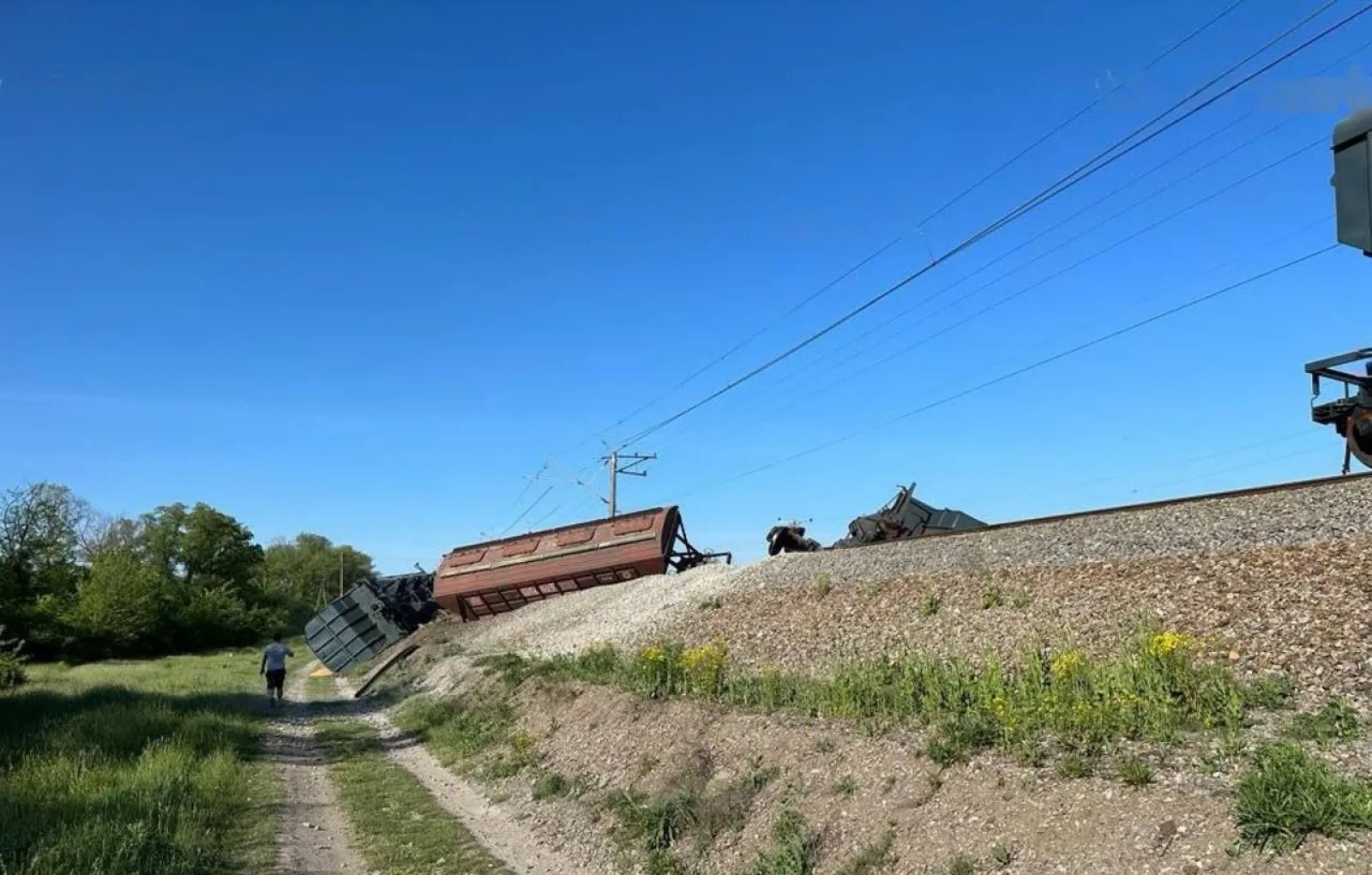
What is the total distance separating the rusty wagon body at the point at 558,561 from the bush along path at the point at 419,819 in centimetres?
1341

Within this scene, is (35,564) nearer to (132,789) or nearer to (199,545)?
(199,545)

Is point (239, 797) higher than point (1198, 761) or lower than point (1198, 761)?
lower

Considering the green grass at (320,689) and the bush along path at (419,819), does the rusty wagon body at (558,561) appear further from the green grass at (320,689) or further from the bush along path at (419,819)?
the bush along path at (419,819)

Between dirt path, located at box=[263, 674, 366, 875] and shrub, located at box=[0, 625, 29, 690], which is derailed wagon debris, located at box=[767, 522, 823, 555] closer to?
dirt path, located at box=[263, 674, 366, 875]

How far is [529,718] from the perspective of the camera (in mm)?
15906

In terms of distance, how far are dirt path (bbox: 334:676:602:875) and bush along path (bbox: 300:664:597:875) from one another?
10mm

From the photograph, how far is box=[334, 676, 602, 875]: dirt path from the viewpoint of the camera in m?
9.48

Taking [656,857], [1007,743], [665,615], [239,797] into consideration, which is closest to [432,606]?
[665,615]

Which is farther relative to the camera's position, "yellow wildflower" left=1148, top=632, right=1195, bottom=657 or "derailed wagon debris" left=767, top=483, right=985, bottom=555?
"derailed wagon debris" left=767, top=483, right=985, bottom=555

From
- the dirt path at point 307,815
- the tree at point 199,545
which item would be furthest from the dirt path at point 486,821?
the tree at point 199,545

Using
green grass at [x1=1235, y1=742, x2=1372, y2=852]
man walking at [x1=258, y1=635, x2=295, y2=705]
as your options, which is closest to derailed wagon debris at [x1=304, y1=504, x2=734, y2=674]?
man walking at [x1=258, y1=635, x2=295, y2=705]

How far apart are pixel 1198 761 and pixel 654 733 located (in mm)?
7025

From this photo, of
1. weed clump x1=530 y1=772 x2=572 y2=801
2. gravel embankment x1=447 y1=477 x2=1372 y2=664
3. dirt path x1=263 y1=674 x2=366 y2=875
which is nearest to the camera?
dirt path x1=263 y1=674 x2=366 y2=875

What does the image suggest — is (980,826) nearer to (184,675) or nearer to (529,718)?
(529,718)
